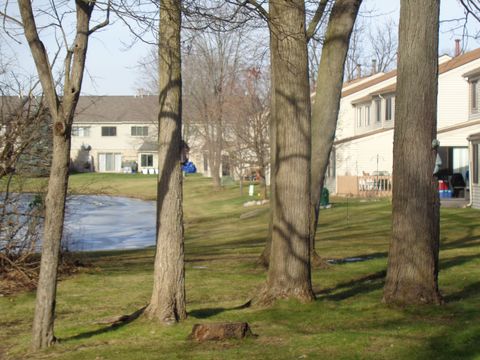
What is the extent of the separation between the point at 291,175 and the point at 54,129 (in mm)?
3816

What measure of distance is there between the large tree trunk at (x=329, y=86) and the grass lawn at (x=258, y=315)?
1.91 metres

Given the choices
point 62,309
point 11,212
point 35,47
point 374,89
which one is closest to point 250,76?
point 374,89

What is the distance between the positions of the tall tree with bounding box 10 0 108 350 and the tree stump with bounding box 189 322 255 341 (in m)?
1.68

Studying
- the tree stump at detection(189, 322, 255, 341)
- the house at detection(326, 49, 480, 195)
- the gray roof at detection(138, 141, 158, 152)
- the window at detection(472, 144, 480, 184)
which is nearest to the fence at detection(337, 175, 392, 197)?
the house at detection(326, 49, 480, 195)

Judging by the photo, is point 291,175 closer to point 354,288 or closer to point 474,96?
point 354,288

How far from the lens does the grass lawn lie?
30.0ft

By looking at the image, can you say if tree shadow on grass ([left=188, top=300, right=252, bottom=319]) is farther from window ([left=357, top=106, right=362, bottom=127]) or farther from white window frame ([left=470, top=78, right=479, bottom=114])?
window ([left=357, top=106, right=362, bottom=127])

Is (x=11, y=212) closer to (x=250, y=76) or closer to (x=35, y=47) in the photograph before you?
(x=35, y=47)

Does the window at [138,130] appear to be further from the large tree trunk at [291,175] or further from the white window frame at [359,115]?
the large tree trunk at [291,175]

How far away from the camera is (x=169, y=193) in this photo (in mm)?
10734

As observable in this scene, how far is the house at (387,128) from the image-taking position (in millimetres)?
38750

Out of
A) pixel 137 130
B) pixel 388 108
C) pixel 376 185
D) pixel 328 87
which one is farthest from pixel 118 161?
pixel 328 87

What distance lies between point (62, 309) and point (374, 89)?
39613 millimetres

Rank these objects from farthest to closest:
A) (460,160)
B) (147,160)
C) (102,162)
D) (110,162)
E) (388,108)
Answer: (110,162) < (102,162) < (147,160) < (388,108) < (460,160)
